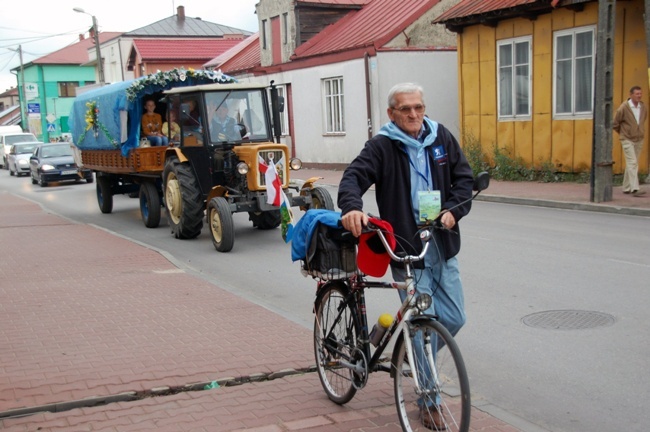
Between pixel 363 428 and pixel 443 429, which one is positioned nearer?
pixel 443 429

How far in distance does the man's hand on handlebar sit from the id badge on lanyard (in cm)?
38

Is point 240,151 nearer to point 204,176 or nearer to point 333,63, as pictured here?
point 204,176

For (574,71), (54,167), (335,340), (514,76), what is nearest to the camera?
(335,340)

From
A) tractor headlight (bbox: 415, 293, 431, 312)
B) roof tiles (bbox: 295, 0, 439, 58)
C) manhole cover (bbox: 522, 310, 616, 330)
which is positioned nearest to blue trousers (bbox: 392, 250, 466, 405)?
tractor headlight (bbox: 415, 293, 431, 312)

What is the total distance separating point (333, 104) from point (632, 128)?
14881mm

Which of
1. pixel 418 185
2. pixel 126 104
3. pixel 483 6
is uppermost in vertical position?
pixel 483 6

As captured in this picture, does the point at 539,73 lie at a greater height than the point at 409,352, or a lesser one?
greater

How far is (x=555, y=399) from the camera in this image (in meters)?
5.16

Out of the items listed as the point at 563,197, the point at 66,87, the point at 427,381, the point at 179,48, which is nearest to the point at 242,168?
the point at 563,197

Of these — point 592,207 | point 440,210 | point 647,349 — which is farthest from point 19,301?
point 592,207

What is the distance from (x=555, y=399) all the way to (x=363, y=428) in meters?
1.38

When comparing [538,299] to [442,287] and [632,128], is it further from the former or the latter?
[632,128]

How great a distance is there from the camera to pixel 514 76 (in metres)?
20.7

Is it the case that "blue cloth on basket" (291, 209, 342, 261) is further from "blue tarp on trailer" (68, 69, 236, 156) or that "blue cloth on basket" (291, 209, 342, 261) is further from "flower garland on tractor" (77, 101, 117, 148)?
"flower garland on tractor" (77, 101, 117, 148)
